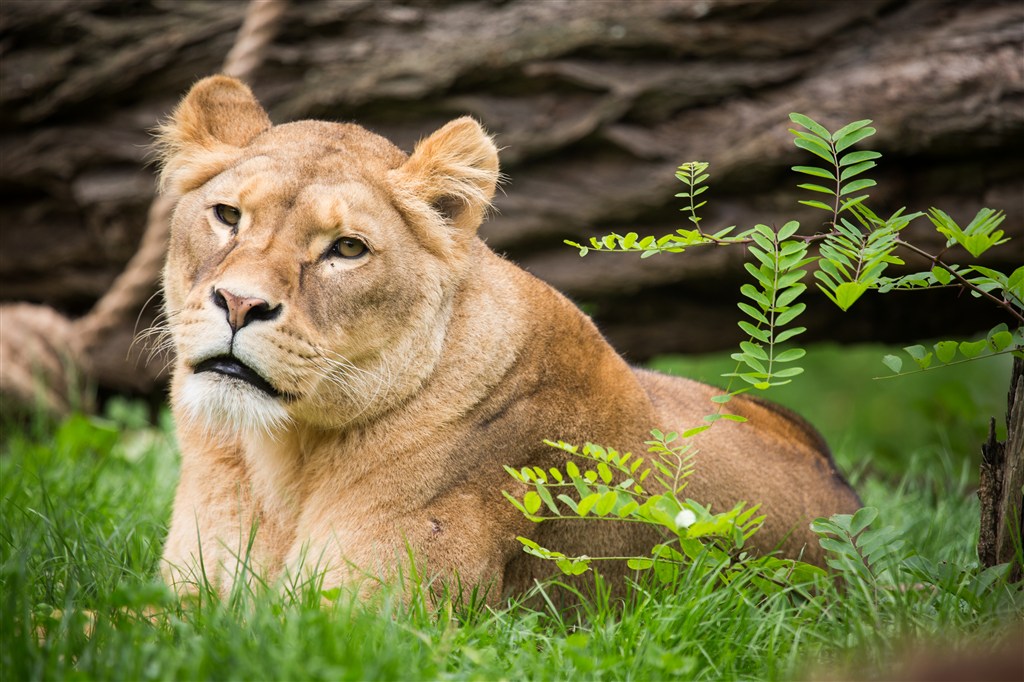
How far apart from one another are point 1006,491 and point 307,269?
2351 mm

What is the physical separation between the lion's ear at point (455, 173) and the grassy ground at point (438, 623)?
1.38 m

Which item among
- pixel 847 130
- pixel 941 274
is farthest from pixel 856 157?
pixel 941 274

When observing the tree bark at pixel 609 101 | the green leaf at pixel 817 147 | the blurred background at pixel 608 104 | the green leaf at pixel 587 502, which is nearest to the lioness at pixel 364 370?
the green leaf at pixel 587 502

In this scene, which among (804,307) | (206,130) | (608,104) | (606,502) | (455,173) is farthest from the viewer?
(608,104)

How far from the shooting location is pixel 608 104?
19.5 feet

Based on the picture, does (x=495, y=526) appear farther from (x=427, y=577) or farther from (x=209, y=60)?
(x=209, y=60)

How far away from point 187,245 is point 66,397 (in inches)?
153

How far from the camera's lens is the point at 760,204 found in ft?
19.8

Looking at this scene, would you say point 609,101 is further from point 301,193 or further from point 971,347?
point 971,347

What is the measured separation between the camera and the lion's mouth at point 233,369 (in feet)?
10.4

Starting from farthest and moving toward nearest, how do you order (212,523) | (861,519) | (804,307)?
1. (212,523)
2. (861,519)
3. (804,307)

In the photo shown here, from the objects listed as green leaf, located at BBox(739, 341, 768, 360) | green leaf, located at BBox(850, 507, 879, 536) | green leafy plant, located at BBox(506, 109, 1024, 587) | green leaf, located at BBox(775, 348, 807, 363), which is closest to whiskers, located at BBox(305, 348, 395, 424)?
green leafy plant, located at BBox(506, 109, 1024, 587)

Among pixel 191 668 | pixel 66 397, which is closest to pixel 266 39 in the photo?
pixel 66 397

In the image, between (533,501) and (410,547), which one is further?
(410,547)
